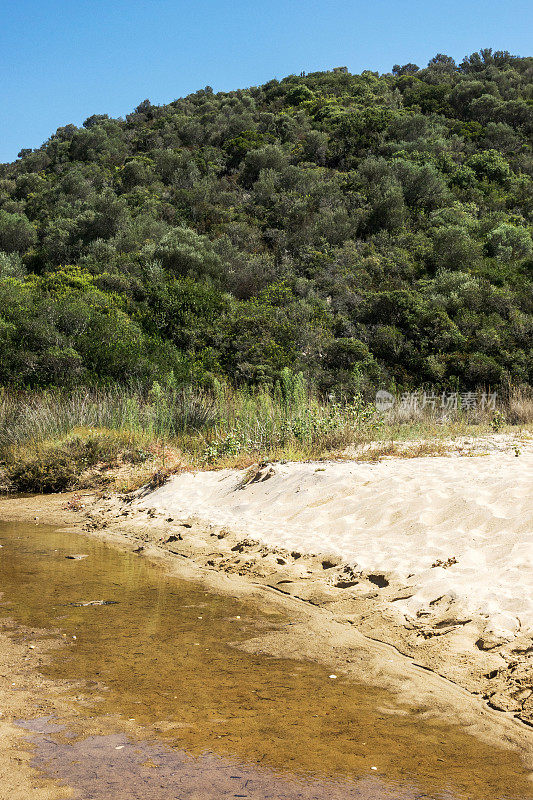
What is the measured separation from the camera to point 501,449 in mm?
10953

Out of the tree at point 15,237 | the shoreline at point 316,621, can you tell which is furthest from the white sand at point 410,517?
the tree at point 15,237

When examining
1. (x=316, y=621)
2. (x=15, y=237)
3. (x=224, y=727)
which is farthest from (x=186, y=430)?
(x=15, y=237)

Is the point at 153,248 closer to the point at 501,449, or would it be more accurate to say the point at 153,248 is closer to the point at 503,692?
the point at 501,449

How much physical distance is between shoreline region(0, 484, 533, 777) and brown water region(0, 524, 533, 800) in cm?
16

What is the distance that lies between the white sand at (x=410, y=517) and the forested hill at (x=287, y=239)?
19.7 ft

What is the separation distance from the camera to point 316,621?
17.5ft

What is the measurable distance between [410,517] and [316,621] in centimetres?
215

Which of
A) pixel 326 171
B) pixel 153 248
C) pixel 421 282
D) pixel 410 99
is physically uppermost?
pixel 410 99

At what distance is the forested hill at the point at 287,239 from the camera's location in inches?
906

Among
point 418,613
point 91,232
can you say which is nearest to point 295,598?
point 418,613

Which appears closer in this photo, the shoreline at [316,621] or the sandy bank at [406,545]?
the shoreline at [316,621]

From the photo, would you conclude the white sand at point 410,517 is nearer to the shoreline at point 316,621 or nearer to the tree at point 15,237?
the shoreline at point 316,621

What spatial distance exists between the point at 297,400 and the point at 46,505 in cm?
455

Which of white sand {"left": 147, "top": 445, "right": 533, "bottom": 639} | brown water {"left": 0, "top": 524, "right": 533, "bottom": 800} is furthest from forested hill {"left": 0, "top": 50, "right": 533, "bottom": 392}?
brown water {"left": 0, "top": 524, "right": 533, "bottom": 800}
